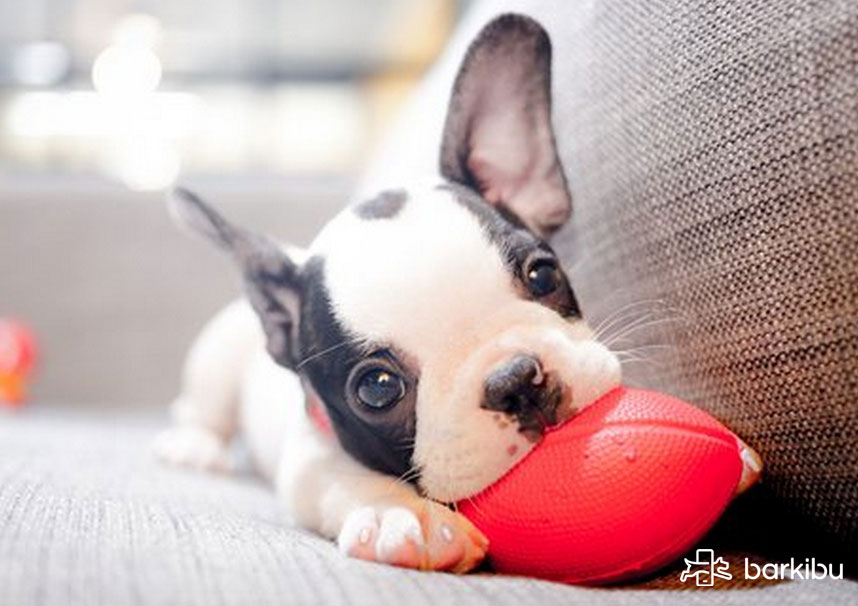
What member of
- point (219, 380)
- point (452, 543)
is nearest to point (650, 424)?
point (452, 543)

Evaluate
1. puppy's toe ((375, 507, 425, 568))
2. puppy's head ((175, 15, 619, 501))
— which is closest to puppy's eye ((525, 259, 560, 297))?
puppy's head ((175, 15, 619, 501))

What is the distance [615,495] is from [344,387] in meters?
0.27

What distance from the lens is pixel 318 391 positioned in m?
1.03

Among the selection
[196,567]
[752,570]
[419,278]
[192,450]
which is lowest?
[192,450]

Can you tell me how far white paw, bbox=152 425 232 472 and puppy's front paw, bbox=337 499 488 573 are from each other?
0.72 m

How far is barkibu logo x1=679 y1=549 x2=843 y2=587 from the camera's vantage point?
0.84m

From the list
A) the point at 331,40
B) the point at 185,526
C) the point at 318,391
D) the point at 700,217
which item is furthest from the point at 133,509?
the point at 331,40

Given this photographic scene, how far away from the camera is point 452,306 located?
35.7 inches

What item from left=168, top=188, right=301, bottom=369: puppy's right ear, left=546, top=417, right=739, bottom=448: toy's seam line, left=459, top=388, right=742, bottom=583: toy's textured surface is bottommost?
left=459, top=388, right=742, bottom=583: toy's textured surface

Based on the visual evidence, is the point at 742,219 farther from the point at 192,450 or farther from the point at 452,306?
the point at 192,450

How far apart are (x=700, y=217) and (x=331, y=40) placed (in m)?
6.91

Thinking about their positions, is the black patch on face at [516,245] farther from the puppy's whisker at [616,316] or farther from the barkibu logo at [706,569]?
the barkibu logo at [706,569]

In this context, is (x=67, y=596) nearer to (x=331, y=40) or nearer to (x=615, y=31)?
(x=615, y=31)

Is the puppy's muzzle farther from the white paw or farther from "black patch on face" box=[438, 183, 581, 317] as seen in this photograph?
the white paw
